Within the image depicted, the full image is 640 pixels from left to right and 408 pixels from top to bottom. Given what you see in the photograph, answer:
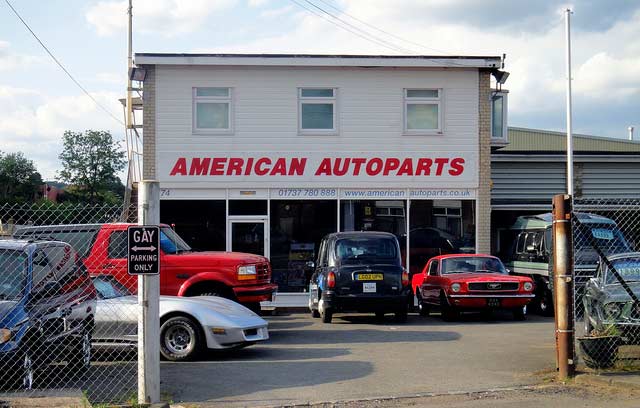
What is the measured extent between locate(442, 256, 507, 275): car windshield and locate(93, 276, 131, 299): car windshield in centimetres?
854

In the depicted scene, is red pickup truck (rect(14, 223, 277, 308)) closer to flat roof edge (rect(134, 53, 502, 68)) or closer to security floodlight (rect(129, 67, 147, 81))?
flat roof edge (rect(134, 53, 502, 68))

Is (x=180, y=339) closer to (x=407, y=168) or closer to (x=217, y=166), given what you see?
(x=217, y=166)

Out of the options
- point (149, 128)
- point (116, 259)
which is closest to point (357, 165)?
point (149, 128)

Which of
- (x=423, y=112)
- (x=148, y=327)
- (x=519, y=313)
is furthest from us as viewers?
(x=423, y=112)

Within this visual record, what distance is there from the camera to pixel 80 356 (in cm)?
964

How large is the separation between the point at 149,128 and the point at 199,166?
173cm

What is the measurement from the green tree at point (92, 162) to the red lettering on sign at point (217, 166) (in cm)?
5422

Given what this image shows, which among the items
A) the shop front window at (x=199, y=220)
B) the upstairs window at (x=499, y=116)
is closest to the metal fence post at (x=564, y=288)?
the shop front window at (x=199, y=220)

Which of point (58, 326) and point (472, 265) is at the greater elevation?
point (472, 265)

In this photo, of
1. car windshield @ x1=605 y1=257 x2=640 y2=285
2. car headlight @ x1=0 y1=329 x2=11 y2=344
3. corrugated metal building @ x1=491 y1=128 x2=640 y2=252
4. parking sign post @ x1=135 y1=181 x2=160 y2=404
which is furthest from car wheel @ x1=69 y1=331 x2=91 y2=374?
corrugated metal building @ x1=491 y1=128 x2=640 y2=252

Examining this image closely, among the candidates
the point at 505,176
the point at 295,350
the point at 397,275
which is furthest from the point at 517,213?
the point at 295,350

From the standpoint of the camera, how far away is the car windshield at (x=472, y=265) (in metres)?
18.4

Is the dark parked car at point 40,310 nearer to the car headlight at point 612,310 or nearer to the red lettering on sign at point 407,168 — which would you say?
the car headlight at point 612,310

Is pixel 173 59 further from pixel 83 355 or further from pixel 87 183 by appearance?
pixel 87 183
